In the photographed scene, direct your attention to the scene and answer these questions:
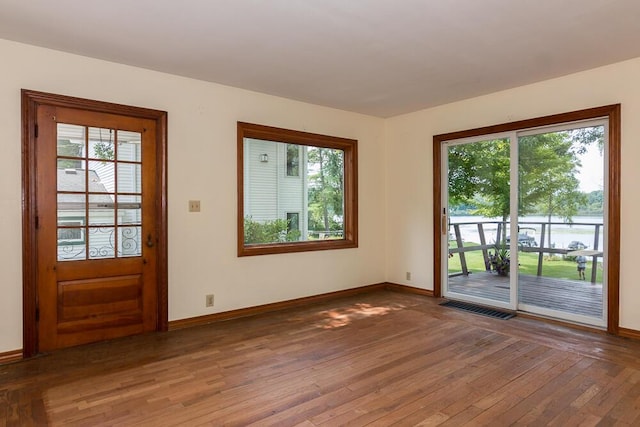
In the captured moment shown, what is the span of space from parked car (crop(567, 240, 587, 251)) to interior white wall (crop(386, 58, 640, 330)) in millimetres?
375

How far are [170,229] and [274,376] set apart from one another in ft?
6.20

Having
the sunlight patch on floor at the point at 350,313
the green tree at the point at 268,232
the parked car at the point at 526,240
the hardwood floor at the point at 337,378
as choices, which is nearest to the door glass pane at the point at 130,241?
the hardwood floor at the point at 337,378

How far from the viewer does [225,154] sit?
424 centimetres

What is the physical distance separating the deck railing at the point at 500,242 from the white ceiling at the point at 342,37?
5.16 ft

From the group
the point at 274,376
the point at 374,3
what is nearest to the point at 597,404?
the point at 274,376

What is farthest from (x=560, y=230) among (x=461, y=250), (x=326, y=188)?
(x=326, y=188)

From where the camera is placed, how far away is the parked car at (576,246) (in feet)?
13.0

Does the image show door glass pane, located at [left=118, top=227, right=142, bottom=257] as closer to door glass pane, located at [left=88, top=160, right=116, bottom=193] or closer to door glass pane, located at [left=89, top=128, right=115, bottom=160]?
door glass pane, located at [left=88, top=160, right=116, bottom=193]

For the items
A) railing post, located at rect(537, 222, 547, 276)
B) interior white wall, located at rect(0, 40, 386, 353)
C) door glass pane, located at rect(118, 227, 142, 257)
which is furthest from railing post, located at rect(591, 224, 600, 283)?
door glass pane, located at rect(118, 227, 142, 257)

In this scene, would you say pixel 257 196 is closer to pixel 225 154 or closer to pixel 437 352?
pixel 225 154

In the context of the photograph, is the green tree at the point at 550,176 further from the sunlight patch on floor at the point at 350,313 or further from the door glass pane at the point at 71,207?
the door glass pane at the point at 71,207

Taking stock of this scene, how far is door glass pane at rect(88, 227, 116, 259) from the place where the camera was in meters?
3.49

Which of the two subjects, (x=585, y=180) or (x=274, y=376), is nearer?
(x=274, y=376)

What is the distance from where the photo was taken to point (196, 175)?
404cm
